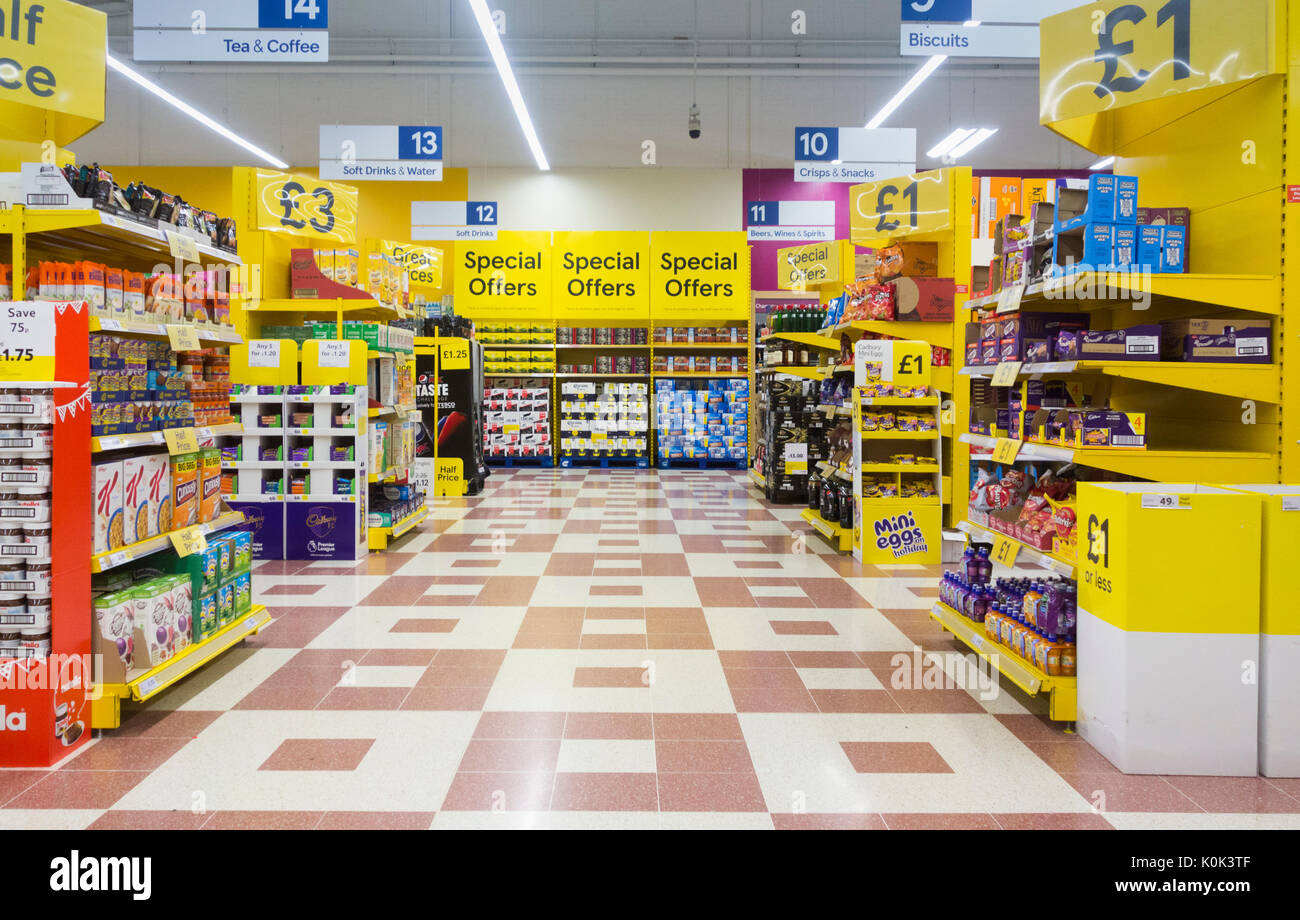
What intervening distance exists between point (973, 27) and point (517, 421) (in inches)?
351

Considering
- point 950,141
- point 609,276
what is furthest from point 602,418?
point 950,141

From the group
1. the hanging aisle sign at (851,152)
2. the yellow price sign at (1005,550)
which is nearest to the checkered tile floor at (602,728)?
the yellow price sign at (1005,550)

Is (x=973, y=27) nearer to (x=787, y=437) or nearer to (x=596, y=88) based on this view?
(x=787, y=437)

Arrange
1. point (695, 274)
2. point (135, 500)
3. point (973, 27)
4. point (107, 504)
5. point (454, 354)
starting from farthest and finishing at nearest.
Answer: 1. point (695, 274)
2. point (454, 354)
3. point (973, 27)
4. point (135, 500)
5. point (107, 504)

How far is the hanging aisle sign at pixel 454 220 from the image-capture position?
38.3ft

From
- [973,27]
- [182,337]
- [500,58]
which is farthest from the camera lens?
[500,58]

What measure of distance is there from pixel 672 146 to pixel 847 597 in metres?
11.5

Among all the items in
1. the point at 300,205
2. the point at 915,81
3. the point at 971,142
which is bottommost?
the point at 300,205

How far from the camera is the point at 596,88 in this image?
13906 millimetres

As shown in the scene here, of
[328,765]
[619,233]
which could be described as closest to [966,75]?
[619,233]

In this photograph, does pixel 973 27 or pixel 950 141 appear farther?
pixel 950 141

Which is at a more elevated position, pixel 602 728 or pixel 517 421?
pixel 517 421

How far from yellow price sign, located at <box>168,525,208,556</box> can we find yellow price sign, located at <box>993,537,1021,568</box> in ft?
10.5

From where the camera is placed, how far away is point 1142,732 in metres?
2.65
